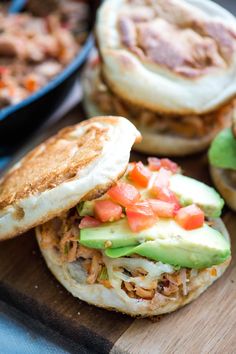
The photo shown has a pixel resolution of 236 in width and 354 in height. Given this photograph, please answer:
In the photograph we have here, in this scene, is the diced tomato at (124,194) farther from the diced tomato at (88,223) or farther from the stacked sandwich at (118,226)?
the diced tomato at (88,223)

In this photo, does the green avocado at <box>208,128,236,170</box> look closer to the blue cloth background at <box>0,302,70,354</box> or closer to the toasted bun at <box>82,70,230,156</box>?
the toasted bun at <box>82,70,230,156</box>

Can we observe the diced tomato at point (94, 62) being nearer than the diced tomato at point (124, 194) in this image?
No

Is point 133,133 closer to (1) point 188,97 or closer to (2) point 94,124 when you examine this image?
(2) point 94,124

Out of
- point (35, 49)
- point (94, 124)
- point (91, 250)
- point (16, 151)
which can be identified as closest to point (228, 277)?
point (91, 250)

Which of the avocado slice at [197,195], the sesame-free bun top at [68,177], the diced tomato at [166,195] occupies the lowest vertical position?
the avocado slice at [197,195]

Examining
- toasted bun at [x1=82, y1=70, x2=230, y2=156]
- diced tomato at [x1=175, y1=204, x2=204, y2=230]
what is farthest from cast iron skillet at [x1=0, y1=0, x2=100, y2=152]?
diced tomato at [x1=175, y1=204, x2=204, y2=230]

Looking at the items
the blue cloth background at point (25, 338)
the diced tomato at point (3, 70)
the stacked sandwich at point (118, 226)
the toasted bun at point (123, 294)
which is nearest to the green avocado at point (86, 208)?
the stacked sandwich at point (118, 226)
